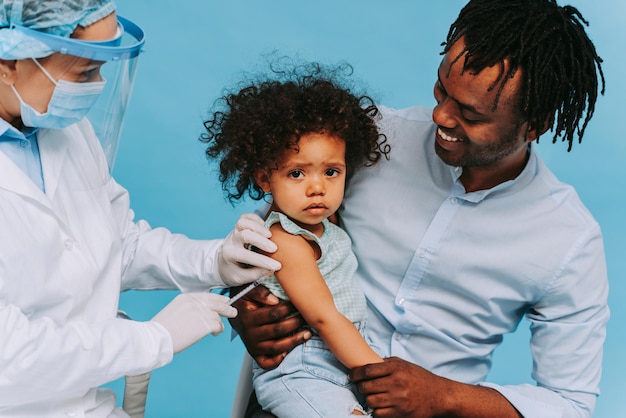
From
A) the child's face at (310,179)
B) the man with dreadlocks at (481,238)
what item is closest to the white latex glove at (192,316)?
the man with dreadlocks at (481,238)

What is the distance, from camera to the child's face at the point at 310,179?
80.6 inches

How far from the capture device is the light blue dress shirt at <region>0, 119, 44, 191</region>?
1843mm

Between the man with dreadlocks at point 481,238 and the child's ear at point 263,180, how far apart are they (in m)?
0.25

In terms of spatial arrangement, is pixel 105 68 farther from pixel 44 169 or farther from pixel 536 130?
pixel 536 130

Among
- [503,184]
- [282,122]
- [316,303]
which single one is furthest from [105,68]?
[503,184]

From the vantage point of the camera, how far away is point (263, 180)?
2133 millimetres

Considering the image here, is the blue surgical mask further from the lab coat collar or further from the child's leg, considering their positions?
the child's leg

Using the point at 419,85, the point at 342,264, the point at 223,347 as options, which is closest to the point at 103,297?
the point at 342,264

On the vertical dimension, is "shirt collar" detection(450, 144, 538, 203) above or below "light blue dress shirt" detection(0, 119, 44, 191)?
above

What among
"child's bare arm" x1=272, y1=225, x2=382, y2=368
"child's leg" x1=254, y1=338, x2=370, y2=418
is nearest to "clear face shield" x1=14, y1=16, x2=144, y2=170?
"child's bare arm" x1=272, y1=225, x2=382, y2=368

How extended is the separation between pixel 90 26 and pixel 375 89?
823 millimetres

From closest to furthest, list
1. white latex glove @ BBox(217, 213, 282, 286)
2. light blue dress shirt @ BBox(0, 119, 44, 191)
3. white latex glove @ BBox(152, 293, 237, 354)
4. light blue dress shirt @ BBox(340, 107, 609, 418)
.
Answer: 1. light blue dress shirt @ BBox(0, 119, 44, 191)
2. white latex glove @ BBox(152, 293, 237, 354)
3. white latex glove @ BBox(217, 213, 282, 286)
4. light blue dress shirt @ BBox(340, 107, 609, 418)

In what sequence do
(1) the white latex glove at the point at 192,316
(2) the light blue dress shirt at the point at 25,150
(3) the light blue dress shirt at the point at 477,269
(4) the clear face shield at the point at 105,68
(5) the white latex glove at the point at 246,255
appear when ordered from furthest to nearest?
1. (3) the light blue dress shirt at the point at 477,269
2. (5) the white latex glove at the point at 246,255
3. (1) the white latex glove at the point at 192,316
4. (2) the light blue dress shirt at the point at 25,150
5. (4) the clear face shield at the point at 105,68

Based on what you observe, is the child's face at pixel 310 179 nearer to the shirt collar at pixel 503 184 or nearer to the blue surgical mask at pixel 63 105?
the shirt collar at pixel 503 184
